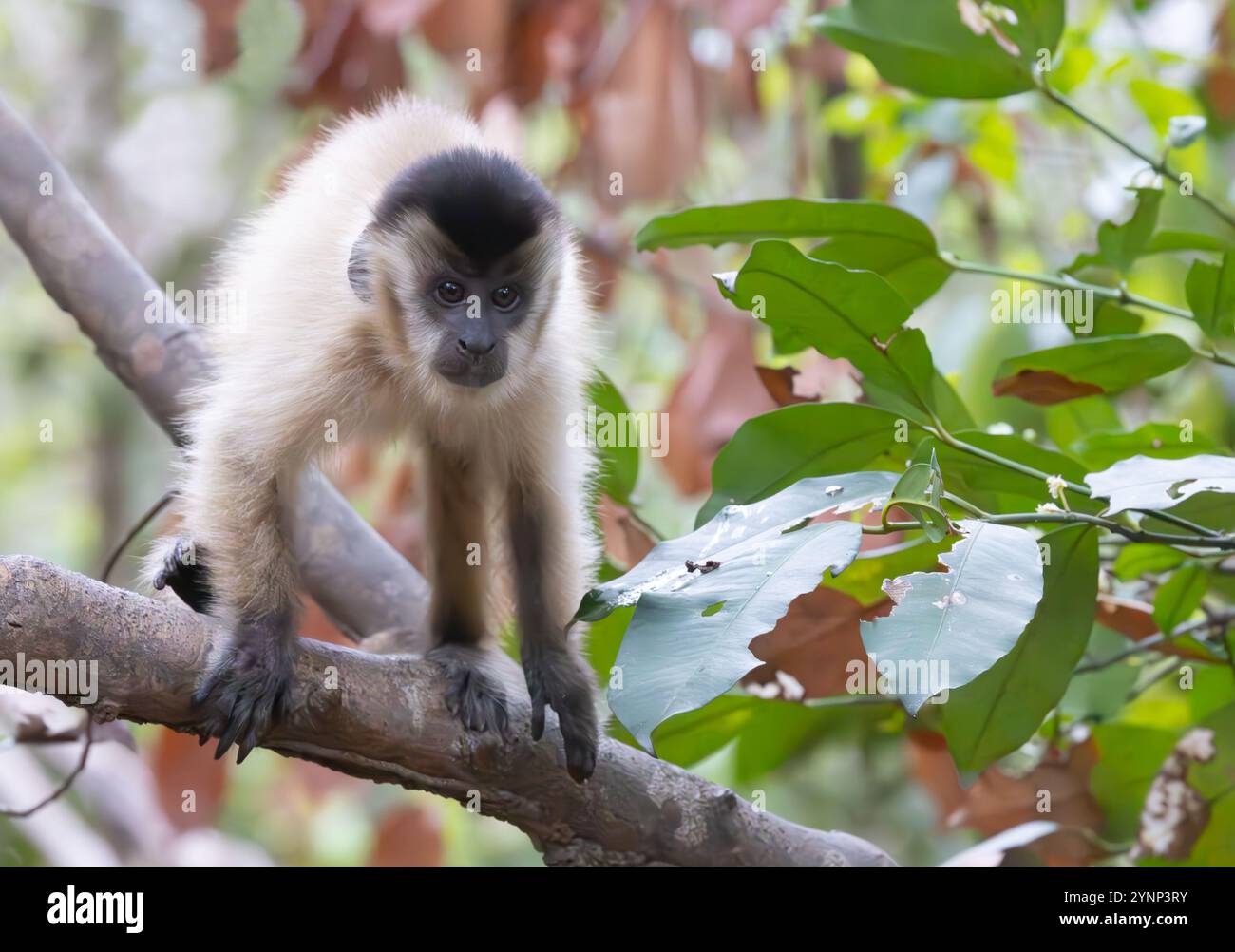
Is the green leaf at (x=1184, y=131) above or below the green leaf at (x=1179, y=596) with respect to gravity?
above

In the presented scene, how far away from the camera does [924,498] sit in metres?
1.83

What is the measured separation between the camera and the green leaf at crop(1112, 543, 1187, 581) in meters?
2.75

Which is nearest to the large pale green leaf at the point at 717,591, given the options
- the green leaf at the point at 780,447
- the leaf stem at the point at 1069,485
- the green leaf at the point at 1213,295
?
the leaf stem at the point at 1069,485

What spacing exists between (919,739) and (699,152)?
Result: 2.44 metres

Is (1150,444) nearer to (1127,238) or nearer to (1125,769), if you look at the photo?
(1127,238)

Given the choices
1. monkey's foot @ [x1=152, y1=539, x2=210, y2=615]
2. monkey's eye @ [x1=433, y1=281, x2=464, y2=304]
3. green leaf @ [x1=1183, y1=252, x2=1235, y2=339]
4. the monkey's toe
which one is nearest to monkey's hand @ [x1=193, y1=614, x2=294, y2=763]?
the monkey's toe

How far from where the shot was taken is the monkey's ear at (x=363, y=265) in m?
2.95

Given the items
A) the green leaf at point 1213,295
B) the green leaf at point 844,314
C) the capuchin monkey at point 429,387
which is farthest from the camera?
the capuchin monkey at point 429,387

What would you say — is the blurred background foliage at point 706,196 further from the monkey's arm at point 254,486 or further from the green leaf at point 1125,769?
the monkey's arm at point 254,486

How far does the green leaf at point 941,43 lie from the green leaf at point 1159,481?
1202mm

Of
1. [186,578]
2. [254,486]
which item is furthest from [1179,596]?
[186,578]

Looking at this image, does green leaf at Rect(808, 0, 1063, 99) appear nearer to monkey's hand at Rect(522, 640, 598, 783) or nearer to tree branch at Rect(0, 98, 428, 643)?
monkey's hand at Rect(522, 640, 598, 783)
